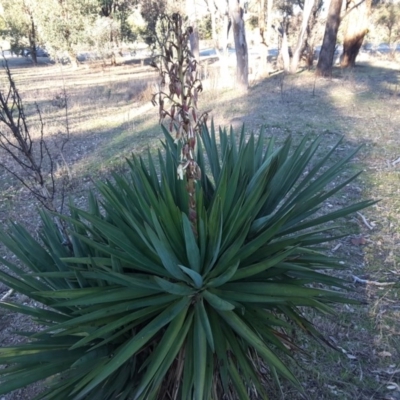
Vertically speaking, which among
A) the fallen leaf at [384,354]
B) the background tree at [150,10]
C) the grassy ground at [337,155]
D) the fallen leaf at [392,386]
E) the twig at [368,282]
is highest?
the background tree at [150,10]

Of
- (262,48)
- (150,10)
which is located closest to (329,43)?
(262,48)

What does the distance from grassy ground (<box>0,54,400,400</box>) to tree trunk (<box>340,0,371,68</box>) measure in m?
0.76

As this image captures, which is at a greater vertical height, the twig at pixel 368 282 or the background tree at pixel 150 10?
the background tree at pixel 150 10

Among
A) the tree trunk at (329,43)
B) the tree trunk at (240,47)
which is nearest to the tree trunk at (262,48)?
the tree trunk at (329,43)

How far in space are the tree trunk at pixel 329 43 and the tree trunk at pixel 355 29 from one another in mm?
1987

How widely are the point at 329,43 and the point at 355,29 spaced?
3.52 metres

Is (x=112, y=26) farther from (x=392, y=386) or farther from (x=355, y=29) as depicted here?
(x=392, y=386)

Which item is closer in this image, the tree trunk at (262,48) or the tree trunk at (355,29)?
the tree trunk at (355,29)

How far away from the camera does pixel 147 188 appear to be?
87.6 inches

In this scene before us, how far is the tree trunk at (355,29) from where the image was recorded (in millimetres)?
17656

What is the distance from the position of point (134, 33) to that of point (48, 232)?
121 feet

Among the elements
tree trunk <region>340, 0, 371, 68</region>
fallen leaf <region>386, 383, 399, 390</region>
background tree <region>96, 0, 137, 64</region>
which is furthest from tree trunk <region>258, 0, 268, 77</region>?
fallen leaf <region>386, 383, 399, 390</region>

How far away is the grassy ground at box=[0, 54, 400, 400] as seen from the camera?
114 inches

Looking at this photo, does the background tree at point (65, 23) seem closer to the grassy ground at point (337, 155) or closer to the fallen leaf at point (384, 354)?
the grassy ground at point (337, 155)
